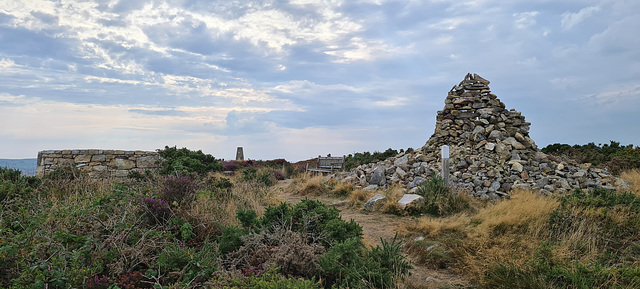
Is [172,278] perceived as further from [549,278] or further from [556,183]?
[556,183]

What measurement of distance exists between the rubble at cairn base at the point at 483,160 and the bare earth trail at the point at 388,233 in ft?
6.41

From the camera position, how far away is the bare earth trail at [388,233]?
465 cm

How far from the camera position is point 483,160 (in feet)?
38.0

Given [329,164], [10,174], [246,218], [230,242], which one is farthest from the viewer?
[329,164]

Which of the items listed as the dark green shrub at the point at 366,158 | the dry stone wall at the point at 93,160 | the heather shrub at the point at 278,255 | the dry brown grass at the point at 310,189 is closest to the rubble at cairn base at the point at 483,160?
the dry brown grass at the point at 310,189

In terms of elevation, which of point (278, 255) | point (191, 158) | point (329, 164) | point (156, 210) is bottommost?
point (278, 255)

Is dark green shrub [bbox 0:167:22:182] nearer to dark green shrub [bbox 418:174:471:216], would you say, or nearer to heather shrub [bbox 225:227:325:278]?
heather shrub [bbox 225:227:325:278]

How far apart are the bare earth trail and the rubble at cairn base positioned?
195 cm

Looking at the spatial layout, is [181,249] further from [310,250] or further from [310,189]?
[310,189]

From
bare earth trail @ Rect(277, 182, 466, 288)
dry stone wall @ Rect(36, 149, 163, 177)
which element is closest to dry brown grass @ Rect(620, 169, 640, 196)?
bare earth trail @ Rect(277, 182, 466, 288)

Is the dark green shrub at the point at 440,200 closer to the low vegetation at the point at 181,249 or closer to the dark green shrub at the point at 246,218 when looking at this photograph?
the low vegetation at the point at 181,249

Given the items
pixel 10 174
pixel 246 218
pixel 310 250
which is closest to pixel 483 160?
pixel 246 218

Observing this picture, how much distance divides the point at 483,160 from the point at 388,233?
5.90 meters

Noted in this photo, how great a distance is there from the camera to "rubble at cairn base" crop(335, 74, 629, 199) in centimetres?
1076
